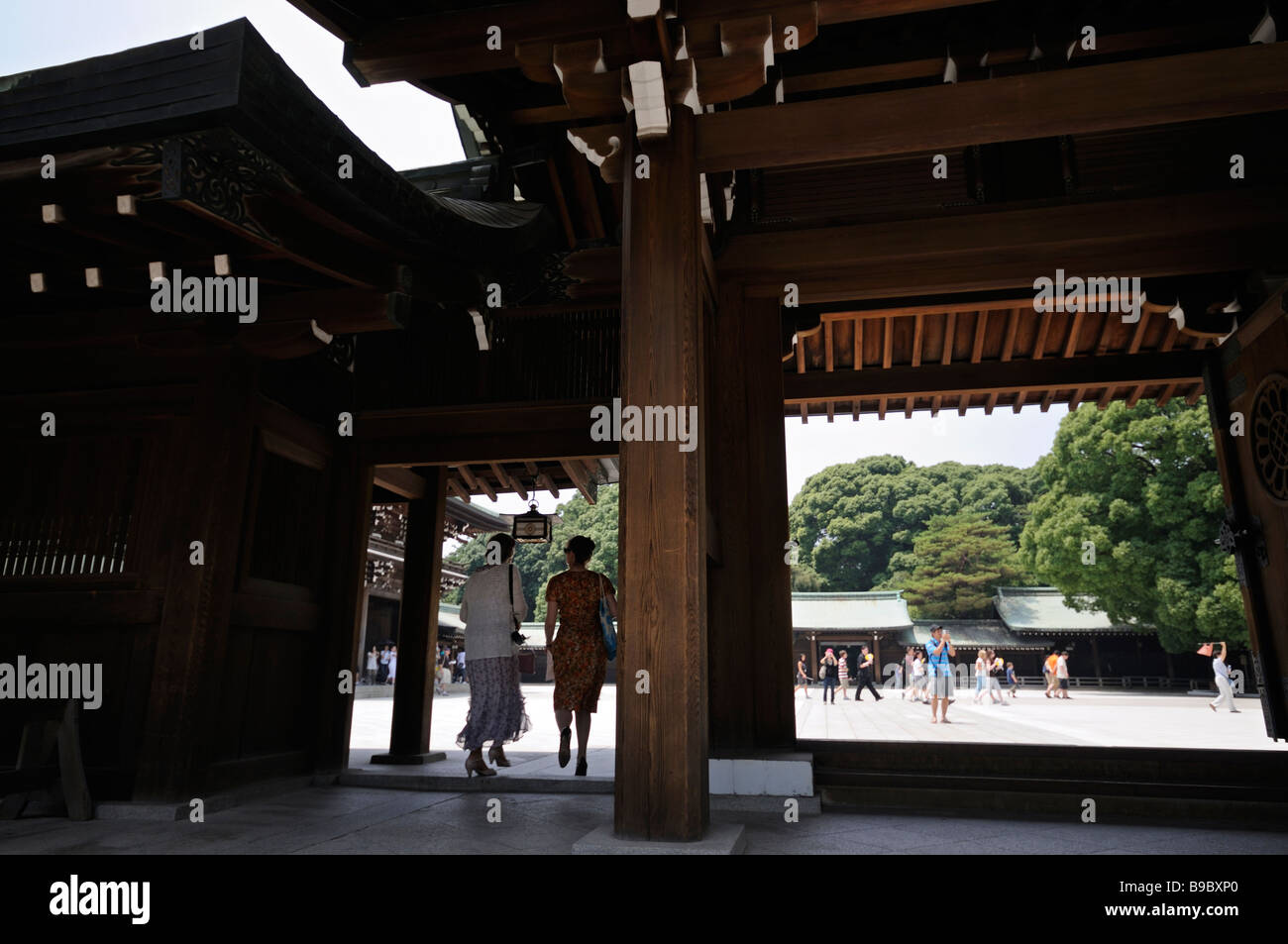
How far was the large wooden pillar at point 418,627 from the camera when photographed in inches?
262

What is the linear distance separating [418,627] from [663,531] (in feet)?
15.1

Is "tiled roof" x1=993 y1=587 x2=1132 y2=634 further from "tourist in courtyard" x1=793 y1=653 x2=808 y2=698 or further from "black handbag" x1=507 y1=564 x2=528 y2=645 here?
"black handbag" x1=507 y1=564 x2=528 y2=645

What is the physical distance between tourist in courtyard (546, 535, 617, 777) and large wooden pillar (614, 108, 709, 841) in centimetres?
207

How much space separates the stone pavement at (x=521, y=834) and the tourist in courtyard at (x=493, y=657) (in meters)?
0.94

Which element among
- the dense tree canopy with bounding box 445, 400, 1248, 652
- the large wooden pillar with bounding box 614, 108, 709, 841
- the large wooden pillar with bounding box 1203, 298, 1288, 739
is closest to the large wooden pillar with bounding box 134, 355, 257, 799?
the large wooden pillar with bounding box 614, 108, 709, 841

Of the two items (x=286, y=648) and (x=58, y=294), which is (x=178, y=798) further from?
(x=58, y=294)

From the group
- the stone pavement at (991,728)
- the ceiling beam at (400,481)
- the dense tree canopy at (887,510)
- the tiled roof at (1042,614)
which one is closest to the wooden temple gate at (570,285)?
the ceiling beam at (400,481)

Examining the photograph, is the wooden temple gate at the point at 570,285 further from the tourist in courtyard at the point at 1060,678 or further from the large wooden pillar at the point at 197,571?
the tourist in courtyard at the point at 1060,678

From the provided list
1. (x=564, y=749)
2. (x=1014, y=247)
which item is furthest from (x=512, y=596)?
(x=1014, y=247)

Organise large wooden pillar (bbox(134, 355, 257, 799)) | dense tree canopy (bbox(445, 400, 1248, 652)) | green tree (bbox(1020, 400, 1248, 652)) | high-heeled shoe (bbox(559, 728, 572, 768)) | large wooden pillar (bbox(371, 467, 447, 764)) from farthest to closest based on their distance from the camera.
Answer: dense tree canopy (bbox(445, 400, 1248, 652)), green tree (bbox(1020, 400, 1248, 652)), large wooden pillar (bbox(371, 467, 447, 764)), high-heeled shoe (bbox(559, 728, 572, 768)), large wooden pillar (bbox(134, 355, 257, 799))

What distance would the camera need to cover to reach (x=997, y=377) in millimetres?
7551

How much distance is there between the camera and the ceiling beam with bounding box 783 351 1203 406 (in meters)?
7.25

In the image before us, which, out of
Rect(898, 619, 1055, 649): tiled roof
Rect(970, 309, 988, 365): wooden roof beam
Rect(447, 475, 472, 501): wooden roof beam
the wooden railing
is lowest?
Rect(898, 619, 1055, 649): tiled roof
